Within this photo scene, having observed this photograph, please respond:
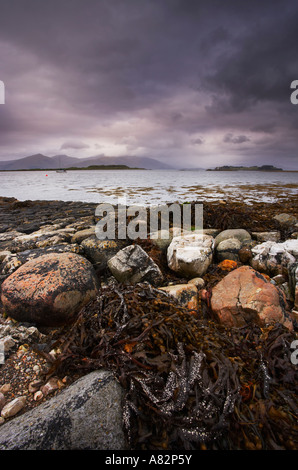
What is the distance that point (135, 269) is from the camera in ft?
11.8

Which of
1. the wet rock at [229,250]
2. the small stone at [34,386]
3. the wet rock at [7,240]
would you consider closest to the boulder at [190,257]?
the wet rock at [229,250]

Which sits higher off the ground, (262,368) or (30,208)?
(30,208)

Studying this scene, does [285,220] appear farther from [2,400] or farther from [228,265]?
[2,400]

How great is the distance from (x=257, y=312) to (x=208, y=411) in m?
1.40

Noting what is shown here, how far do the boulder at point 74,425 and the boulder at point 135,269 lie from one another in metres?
1.94

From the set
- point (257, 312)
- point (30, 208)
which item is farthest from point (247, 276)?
point (30, 208)

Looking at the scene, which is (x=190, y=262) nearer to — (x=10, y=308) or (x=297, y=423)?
(x=297, y=423)

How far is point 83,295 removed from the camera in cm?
307

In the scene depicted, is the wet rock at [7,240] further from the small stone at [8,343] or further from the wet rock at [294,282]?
the wet rock at [294,282]

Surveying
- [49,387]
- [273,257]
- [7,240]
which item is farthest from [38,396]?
[7,240]

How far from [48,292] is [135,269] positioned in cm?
136

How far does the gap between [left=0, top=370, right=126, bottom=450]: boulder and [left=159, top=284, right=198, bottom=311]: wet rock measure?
1.47 m

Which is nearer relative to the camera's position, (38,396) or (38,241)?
(38,396)

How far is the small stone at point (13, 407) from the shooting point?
70.3 inches
